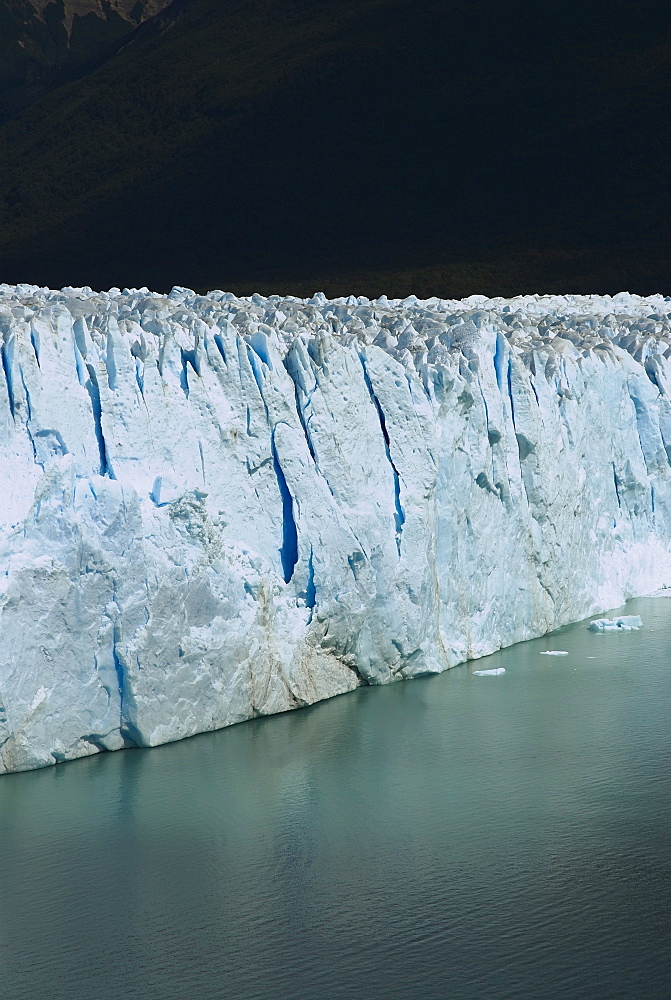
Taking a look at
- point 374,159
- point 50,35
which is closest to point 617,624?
point 374,159

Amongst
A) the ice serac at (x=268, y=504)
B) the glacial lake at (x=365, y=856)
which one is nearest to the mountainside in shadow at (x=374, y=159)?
the ice serac at (x=268, y=504)

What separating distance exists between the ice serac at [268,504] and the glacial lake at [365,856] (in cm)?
34

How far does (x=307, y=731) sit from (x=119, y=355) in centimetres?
221

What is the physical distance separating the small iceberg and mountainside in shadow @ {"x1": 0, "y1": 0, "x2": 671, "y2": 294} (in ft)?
59.2

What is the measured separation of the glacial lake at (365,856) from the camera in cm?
494

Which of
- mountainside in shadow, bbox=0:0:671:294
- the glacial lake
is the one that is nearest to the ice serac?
the glacial lake

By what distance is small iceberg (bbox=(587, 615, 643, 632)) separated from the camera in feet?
30.4

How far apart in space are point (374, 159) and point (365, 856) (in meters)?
29.2

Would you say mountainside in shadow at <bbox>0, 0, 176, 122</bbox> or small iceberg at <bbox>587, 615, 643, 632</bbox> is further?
mountainside in shadow at <bbox>0, 0, 176, 122</bbox>

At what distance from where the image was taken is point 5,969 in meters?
4.98

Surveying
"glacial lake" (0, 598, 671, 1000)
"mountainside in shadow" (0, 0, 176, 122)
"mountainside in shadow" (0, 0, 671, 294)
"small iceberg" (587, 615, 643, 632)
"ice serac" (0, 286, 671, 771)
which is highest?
"mountainside in shadow" (0, 0, 176, 122)

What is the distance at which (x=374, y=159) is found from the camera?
Answer: 33.4m

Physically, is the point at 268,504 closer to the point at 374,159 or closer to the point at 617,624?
the point at 617,624

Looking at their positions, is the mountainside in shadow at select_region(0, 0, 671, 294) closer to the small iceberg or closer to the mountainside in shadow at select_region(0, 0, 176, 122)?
the small iceberg
